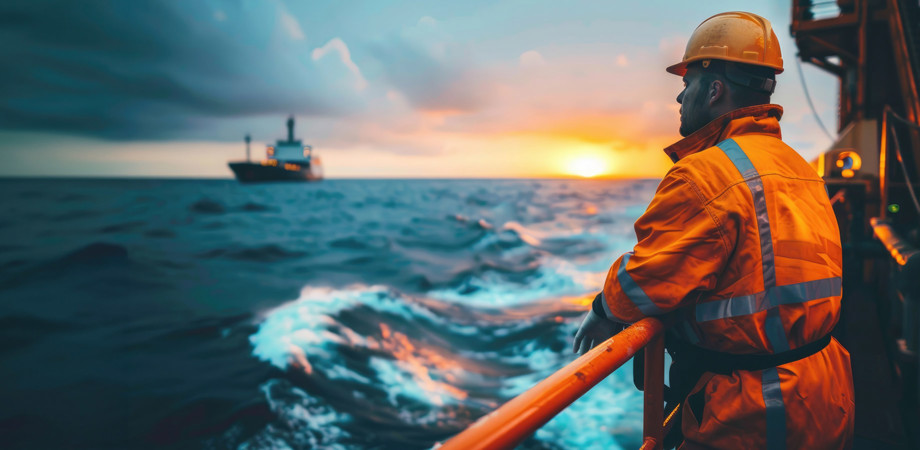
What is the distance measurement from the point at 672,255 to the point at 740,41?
2.49 feet

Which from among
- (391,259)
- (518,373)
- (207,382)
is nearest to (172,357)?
(207,382)

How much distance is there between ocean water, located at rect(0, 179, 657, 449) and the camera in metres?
6.11

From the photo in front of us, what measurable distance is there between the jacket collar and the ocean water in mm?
5181

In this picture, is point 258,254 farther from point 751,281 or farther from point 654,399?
point 751,281

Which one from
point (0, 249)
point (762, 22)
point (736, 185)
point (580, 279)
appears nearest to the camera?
point (736, 185)

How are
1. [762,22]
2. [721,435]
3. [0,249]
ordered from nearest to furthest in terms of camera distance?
[721,435] < [762,22] < [0,249]

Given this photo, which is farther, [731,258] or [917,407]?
[917,407]

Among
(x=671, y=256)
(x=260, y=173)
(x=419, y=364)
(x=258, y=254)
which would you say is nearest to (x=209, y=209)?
(x=258, y=254)

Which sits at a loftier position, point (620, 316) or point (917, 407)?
point (620, 316)

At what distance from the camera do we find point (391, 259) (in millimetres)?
19469

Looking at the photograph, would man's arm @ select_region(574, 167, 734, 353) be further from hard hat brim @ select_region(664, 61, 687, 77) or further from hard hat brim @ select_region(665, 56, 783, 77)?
hard hat brim @ select_region(664, 61, 687, 77)

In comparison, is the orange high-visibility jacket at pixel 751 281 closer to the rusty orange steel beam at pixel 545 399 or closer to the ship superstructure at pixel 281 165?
the rusty orange steel beam at pixel 545 399

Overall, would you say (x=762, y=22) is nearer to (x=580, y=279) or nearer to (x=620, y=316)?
(x=620, y=316)

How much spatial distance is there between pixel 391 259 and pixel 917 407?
17305mm
